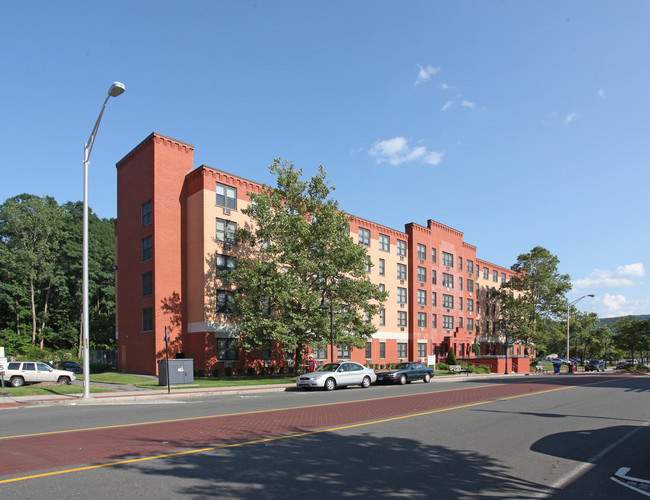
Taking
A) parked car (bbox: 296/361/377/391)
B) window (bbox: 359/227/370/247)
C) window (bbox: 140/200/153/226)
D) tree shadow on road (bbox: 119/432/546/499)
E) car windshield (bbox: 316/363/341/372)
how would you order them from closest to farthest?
tree shadow on road (bbox: 119/432/546/499) → parked car (bbox: 296/361/377/391) → car windshield (bbox: 316/363/341/372) → window (bbox: 140/200/153/226) → window (bbox: 359/227/370/247)

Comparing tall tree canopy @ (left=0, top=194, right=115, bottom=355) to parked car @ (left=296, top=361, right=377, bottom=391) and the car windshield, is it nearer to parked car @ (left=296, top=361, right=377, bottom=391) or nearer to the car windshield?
the car windshield

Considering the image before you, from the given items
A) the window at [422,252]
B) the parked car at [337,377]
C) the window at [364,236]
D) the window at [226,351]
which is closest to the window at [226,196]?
the window at [226,351]

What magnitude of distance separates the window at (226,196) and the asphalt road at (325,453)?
22714 millimetres

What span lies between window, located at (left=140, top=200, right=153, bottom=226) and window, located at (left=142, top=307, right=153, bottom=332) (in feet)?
20.3

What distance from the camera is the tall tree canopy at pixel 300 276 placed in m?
32.1

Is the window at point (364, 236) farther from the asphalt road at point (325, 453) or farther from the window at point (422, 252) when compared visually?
the asphalt road at point (325, 453)

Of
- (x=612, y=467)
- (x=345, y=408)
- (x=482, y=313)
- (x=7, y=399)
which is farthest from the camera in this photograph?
(x=482, y=313)

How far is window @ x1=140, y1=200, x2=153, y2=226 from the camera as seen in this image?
36.3m

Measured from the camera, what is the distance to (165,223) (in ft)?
118

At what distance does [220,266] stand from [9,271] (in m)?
35.6

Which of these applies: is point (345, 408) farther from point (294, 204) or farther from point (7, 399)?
point (294, 204)

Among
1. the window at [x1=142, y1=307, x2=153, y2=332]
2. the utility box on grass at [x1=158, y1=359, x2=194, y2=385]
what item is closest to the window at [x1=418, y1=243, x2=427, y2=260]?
the window at [x1=142, y1=307, x2=153, y2=332]

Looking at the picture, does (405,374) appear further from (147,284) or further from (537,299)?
(537,299)

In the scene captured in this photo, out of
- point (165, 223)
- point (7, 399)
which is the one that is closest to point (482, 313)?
point (165, 223)
